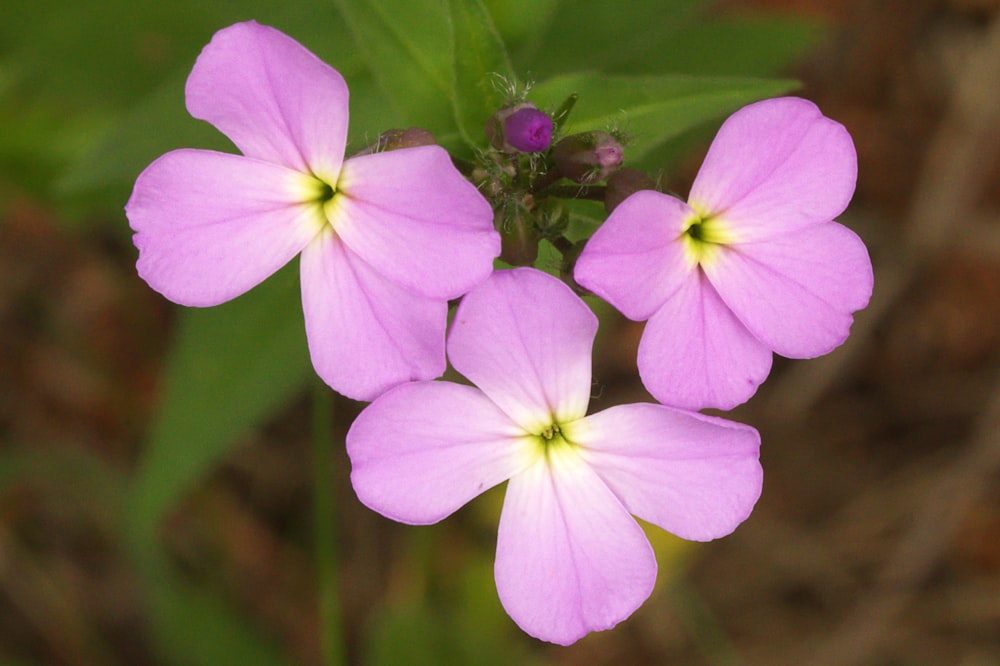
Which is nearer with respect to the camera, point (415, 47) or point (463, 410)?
point (463, 410)

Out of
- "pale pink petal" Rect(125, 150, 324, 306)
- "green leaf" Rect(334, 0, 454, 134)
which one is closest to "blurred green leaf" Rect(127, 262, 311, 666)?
"green leaf" Rect(334, 0, 454, 134)

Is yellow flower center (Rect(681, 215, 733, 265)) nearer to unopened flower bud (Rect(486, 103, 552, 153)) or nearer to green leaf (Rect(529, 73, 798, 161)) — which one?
green leaf (Rect(529, 73, 798, 161))

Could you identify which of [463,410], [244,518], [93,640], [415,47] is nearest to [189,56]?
[415,47]

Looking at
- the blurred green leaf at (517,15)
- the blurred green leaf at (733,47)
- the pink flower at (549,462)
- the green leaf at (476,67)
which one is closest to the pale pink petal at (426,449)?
the pink flower at (549,462)

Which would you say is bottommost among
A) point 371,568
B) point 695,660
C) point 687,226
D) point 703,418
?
point 695,660

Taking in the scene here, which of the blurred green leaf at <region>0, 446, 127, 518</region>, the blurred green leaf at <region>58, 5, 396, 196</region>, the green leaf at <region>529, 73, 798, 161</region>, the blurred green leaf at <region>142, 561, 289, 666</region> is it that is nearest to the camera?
the green leaf at <region>529, 73, 798, 161</region>

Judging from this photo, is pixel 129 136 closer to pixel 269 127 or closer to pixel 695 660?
pixel 269 127

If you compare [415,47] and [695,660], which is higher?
[415,47]
